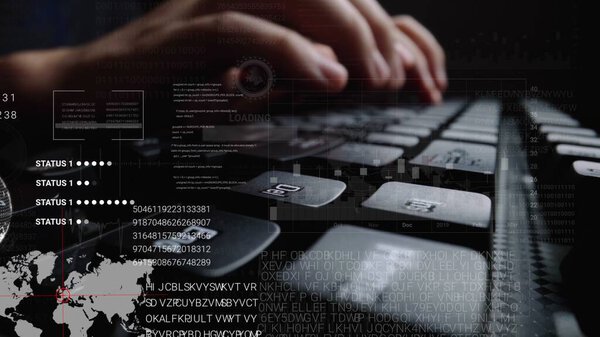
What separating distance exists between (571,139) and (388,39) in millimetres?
387

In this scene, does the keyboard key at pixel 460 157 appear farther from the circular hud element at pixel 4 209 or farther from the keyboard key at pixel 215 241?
the circular hud element at pixel 4 209

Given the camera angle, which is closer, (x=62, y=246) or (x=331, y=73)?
(x=62, y=246)

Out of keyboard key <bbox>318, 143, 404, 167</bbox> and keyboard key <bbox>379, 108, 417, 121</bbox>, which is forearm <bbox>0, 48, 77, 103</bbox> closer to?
keyboard key <bbox>318, 143, 404, 167</bbox>

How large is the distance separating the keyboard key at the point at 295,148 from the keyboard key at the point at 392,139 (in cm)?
6

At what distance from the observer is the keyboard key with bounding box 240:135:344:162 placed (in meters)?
0.65

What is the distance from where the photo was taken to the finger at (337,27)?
2.26ft

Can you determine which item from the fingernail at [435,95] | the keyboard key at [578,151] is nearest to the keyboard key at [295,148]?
the fingernail at [435,95]

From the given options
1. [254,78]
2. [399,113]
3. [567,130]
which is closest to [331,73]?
[254,78]

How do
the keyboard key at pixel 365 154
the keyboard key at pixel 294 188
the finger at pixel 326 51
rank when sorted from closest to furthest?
the keyboard key at pixel 294 188
the keyboard key at pixel 365 154
the finger at pixel 326 51

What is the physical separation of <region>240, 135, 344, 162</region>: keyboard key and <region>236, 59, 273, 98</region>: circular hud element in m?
0.09

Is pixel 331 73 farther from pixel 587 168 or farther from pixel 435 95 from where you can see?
pixel 587 168

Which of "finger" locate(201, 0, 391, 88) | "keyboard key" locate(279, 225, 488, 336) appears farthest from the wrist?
"keyboard key" locate(279, 225, 488, 336)

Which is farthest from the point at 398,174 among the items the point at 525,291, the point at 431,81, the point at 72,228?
the point at 72,228

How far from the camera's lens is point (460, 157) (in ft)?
2.14
